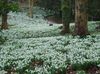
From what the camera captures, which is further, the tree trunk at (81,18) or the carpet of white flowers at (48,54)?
the tree trunk at (81,18)

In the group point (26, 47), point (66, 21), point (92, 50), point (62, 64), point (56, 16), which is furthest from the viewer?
point (56, 16)

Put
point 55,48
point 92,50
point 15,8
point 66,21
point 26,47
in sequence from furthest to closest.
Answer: point 66,21 < point 15,8 < point 26,47 < point 55,48 < point 92,50

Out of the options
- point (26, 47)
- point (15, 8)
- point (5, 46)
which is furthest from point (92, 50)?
point (15, 8)

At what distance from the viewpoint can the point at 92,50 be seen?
18.4m

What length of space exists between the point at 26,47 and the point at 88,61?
627 cm

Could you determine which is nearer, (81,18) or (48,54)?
(48,54)

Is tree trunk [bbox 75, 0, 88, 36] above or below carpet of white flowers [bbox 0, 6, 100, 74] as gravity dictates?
above

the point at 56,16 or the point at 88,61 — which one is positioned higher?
the point at 88,61

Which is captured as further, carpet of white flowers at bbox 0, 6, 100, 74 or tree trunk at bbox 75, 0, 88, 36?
tree trunk at bbox 75, 0, 88, 36

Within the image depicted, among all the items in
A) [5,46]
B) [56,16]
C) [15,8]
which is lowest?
[56,16]

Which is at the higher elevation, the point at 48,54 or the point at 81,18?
the point at 81,18

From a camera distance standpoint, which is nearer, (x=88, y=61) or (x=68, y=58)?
(x=88, y=61)

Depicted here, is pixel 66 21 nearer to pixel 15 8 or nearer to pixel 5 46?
pixel 15 8

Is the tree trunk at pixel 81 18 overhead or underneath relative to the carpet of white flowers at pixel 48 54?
overhead
